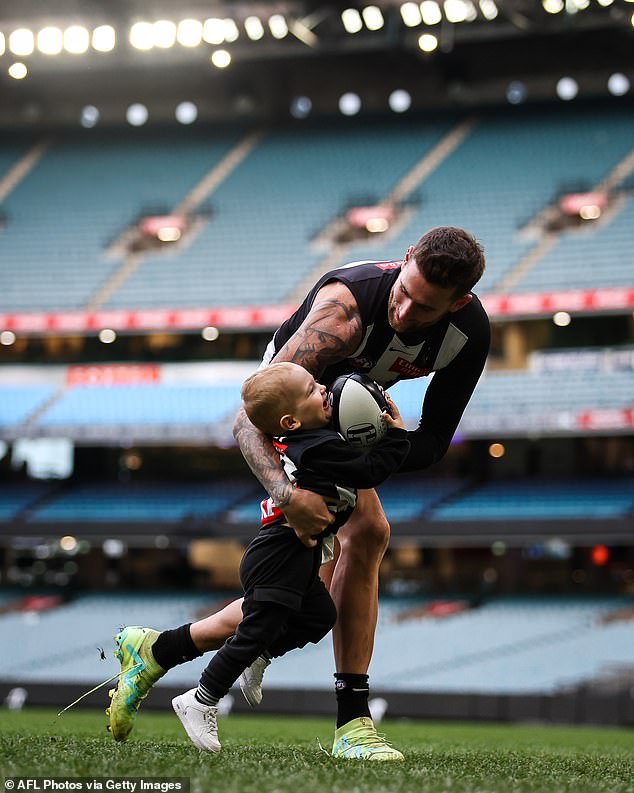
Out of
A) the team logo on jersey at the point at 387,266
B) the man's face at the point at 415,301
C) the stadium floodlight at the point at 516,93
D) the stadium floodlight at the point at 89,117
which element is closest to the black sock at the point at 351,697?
the man's face at the point at 415,301

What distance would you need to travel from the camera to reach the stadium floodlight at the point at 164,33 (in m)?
21.8

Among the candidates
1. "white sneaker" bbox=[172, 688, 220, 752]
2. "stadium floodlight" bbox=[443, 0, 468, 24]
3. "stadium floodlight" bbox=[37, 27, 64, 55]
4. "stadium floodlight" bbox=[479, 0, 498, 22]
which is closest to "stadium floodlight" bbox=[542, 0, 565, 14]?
"stadium floodlight" bbox=[479, 0, 498, 22]

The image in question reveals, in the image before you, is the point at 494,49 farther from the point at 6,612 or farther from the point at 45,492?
the point at 6,612

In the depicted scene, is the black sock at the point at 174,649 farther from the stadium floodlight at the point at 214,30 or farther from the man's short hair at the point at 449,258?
the stadium floodlight at the point at 214,30

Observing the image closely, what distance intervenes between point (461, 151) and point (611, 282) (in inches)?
188

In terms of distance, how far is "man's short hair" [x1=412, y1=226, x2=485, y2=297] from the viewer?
371 cm

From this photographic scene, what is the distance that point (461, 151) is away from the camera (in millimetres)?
23219

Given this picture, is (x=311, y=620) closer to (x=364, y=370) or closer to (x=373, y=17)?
(x=364, y=370)

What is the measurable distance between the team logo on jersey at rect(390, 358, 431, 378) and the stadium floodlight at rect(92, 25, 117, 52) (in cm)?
1950

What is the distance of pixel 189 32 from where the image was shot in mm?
21781

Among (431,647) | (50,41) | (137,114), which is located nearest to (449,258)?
(431,647)

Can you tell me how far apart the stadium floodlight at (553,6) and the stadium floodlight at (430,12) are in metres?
1.87

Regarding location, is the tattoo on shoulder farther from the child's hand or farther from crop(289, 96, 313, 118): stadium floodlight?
crop(289, 96, 313, 118): stadium floodlight

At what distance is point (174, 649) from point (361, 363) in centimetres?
122
